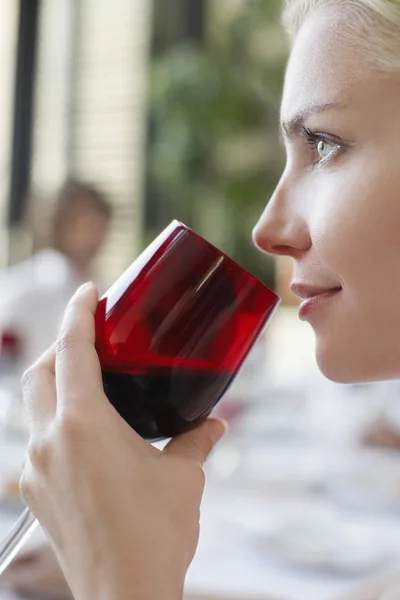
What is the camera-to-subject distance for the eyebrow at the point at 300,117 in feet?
2.22

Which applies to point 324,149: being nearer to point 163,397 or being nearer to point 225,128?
point 163,397

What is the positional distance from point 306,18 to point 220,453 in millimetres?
933

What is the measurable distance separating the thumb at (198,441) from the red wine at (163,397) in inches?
0.5

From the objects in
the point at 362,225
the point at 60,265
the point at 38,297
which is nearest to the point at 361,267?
the point at 362,225

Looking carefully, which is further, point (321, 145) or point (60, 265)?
point (60, 265)

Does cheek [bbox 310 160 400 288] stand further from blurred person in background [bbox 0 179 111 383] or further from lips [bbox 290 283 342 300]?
blurred person in background [bbox 0 179 111 383]

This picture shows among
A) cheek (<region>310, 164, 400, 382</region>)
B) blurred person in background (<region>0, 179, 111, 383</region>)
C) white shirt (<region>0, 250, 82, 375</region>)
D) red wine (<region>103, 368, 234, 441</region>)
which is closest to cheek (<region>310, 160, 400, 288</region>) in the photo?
cheek (<region>310, 164, 400, 382</region>)

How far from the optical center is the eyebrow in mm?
676

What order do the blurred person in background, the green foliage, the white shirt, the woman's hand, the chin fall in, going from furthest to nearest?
1. the green foliage
2. the blurred person in background
3. the white shirt
4. the chin
5. the woman's hand

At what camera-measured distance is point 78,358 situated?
0.63 meters

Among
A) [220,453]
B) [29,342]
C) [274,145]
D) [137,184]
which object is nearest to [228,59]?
[274,145]

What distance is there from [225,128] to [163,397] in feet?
14.8

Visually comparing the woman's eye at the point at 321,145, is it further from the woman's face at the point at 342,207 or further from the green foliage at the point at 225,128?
the green foliage at the point at 225,128

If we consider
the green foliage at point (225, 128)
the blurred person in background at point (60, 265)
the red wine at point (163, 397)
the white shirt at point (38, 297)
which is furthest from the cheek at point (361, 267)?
the green foliage at point (225, 128)
